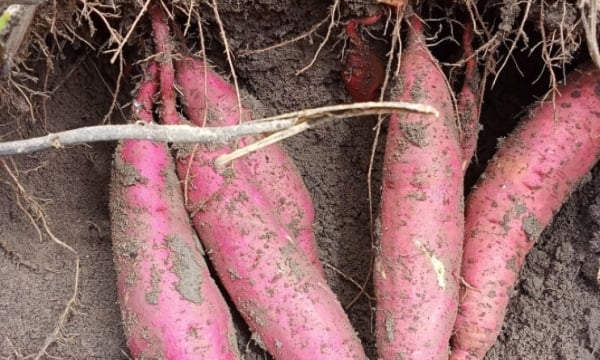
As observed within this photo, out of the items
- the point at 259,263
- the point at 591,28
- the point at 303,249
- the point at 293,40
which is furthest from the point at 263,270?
the point at 591,28

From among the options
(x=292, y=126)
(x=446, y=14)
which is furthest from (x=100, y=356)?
(x=446, y=14)

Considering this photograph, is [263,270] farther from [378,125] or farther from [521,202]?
[521,202]

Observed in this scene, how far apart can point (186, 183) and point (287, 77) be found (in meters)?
0.26

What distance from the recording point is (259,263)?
37.2 inches

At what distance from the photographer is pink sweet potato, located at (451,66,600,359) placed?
0.98 m

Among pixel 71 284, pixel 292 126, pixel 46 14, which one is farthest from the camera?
pixel 71 284

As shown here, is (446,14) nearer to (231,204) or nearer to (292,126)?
(231,204)

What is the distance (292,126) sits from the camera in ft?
1.78

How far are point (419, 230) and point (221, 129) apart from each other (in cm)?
45

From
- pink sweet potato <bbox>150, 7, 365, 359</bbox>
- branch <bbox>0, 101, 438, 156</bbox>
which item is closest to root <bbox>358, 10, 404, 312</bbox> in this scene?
pink sweet potato <bbox>150, 7, 365, 359</bbox>

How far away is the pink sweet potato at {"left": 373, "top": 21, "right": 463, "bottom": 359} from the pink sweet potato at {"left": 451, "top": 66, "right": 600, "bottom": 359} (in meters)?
0.05

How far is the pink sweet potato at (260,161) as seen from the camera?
102cm

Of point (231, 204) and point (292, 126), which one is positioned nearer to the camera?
point (292, 126)

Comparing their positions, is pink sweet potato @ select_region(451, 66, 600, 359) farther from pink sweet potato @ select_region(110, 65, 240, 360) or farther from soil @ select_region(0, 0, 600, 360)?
pink sweet potato @ select_region(110, 65, 240, 360)
